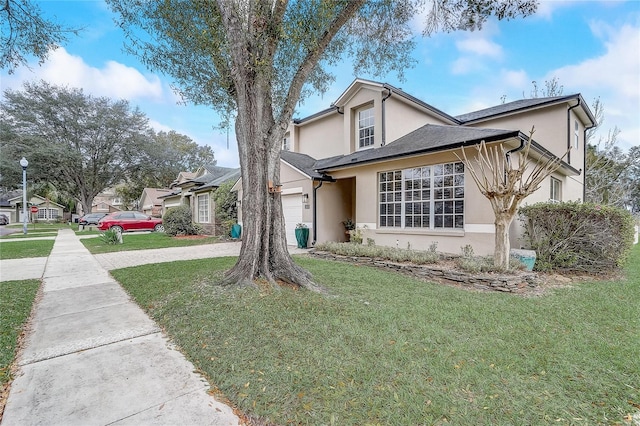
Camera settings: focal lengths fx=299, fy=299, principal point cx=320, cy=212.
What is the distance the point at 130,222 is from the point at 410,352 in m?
22.9

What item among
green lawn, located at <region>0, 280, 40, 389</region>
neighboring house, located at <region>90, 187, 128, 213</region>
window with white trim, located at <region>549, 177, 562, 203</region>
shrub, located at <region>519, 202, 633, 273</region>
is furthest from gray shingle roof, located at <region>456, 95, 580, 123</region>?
neighboring house, located at <region>90, 187, 128, 213</region>

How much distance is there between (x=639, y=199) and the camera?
35.1m

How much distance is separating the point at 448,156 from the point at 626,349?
619 cm

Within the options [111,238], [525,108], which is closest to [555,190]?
[525,108]

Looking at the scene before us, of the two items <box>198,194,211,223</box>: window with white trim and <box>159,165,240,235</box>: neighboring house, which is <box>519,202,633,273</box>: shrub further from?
<box>198,194,211,223</box>: window with white trim

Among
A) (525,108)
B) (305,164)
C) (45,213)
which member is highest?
(525,108)

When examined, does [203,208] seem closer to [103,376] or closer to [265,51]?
[265,51]

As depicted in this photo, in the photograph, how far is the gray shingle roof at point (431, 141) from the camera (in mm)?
7859

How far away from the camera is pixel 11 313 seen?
15.1ft

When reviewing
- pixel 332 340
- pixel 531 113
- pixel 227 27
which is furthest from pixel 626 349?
pixel 531 113

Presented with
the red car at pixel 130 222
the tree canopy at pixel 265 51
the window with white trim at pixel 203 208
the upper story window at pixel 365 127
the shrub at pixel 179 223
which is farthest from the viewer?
the red car at pixel 130 222

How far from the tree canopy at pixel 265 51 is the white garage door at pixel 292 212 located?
5.24 m

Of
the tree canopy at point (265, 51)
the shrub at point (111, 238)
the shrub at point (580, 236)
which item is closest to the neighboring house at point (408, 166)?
the shrub at point (580, 236)

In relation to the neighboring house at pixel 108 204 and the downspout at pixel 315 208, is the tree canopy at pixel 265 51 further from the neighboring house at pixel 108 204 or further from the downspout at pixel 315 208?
the neighboring house at pixel 108 204
